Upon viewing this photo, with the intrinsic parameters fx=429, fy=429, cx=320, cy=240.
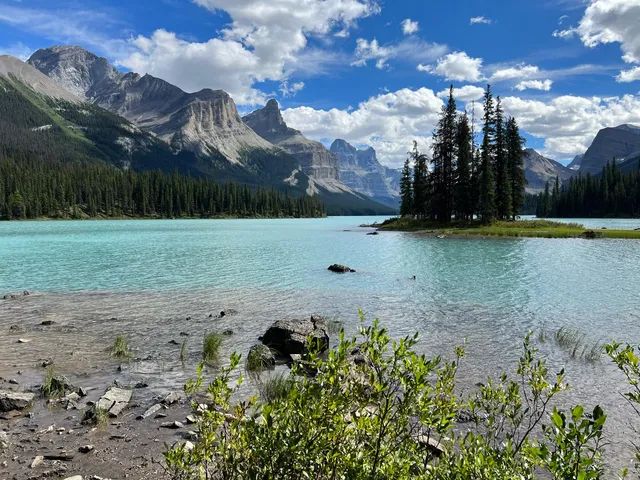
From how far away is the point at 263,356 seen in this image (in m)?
16.5

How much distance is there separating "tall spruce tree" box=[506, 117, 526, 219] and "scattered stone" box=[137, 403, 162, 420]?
319 feet

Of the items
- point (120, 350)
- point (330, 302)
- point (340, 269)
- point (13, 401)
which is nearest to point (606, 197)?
point (340, 269)

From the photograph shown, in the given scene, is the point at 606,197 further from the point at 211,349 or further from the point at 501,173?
the point at 211,349

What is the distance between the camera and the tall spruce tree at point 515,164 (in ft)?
323

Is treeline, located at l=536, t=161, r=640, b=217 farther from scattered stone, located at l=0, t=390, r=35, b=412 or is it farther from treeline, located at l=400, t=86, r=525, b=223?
scattered stone, located at l=0, t=390, r=35, b=412

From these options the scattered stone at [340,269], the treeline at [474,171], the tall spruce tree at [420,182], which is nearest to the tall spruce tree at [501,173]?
the treeline at [474,171]

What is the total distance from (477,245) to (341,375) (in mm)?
60079

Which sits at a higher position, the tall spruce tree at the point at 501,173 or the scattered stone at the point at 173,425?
the tall spruce tree at the point at 501,173

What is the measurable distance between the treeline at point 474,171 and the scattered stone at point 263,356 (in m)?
74.8

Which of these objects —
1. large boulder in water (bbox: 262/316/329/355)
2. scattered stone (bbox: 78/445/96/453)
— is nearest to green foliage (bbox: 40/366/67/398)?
scattered stone (bbox: 78/445/96/453)

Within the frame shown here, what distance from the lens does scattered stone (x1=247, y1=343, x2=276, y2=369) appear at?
16.2m

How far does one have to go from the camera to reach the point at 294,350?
17766 millimetres

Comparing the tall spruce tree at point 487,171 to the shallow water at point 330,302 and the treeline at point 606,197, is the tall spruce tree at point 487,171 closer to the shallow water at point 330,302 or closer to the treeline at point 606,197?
the shallow water at point 330,302

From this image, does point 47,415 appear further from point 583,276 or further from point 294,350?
point 583,276
